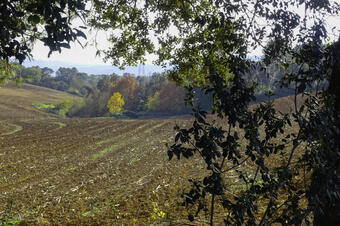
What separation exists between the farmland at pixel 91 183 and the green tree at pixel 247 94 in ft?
3.55

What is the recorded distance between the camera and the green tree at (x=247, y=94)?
3.27m

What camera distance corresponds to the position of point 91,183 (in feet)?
39.5

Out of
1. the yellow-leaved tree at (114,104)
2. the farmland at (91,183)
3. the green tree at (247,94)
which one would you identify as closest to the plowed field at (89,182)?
the farmland at (91,183)

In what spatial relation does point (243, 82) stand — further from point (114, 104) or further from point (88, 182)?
point (114, 104)

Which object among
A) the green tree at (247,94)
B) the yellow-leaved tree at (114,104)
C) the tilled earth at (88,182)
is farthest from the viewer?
the yellow-leaved tree at (114,104)

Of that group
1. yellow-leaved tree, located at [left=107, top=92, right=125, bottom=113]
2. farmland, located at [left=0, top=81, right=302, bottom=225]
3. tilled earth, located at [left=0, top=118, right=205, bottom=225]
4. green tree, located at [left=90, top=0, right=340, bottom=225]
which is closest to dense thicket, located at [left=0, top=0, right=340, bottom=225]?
green tree, located at [left=90, top=0, right=340, bottom=225]

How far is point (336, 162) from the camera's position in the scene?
10.0ft

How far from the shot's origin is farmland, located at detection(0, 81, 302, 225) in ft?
24.6

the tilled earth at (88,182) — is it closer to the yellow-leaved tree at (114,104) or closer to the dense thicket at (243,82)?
the dense thicket at (243,82)

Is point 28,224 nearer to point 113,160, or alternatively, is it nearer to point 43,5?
point 43,5

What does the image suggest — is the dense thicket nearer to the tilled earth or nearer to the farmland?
the farmland

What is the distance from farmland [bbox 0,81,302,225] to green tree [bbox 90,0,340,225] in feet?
3.55

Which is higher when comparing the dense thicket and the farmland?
the dense thicket

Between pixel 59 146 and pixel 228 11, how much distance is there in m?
19.8
